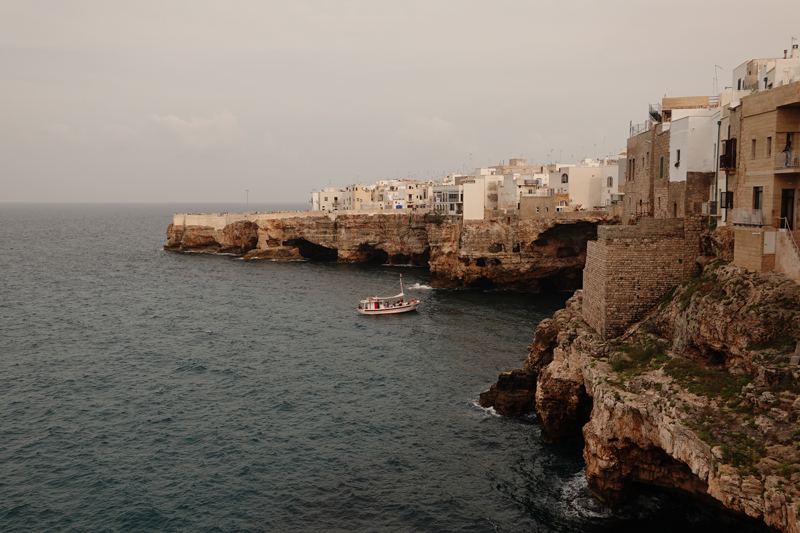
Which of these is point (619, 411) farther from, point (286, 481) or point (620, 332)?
point (286, 481)

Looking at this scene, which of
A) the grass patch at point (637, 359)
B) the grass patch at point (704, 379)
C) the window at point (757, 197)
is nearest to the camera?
the grass patch at point (704, 379)

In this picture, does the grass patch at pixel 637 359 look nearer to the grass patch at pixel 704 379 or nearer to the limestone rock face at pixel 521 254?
the grass patch at pixel 704 379

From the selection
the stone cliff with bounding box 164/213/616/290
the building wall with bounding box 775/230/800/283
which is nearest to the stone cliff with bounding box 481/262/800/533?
the building wall with bounding box 775/230/800/283

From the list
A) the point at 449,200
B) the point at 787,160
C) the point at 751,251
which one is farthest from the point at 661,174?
the point at 449,200

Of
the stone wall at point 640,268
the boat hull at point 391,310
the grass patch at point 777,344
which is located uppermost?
the stone wall at point 640,268

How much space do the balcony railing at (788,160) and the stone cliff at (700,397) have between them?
4789mm

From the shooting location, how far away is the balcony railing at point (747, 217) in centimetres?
2795

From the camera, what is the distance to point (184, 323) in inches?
2549

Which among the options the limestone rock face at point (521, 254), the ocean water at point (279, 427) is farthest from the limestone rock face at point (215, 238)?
the limestone rock face at point (521, 254)

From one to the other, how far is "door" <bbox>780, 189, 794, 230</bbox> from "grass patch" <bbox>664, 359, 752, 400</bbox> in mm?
7864

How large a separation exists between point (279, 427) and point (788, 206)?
29.3m

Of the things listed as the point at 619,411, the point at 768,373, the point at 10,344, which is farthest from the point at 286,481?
the point at 10,344

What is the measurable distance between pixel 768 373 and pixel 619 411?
19.6 ft

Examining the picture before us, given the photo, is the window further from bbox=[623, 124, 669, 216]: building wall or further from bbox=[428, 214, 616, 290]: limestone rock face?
bbox=[428, 214, 616, 290]: limestone rock face
